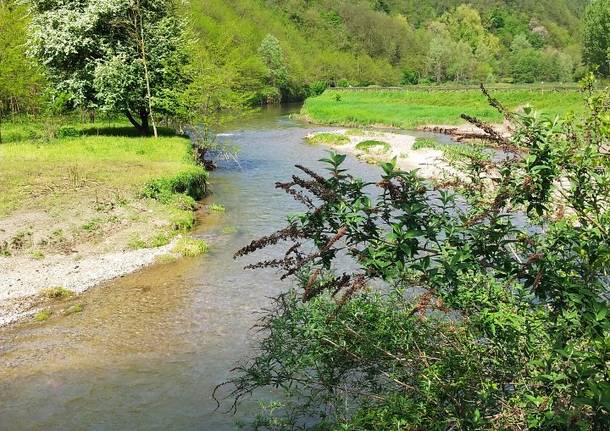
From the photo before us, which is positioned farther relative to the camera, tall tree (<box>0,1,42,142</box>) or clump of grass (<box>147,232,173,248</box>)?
tall tree (<box>0,1,42,142</box>)

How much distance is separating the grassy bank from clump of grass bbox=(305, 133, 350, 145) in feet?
54.5

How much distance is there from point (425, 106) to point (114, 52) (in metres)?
47.4

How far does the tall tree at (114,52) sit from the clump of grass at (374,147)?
14.7 meters

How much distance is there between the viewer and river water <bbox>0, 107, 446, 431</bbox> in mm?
10711

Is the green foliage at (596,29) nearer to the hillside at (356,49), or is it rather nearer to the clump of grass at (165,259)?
the hillside at (356,49)

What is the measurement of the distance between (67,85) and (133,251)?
20021 mm

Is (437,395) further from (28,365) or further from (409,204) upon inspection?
(28,365)

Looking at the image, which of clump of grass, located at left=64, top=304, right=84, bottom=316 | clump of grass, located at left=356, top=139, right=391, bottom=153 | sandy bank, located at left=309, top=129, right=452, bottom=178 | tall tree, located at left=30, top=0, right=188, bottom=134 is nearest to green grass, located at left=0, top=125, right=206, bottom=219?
tall tree, located at left=30, top=0, right=188, bottom=134

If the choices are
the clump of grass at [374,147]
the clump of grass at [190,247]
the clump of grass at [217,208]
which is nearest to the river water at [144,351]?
the clump of grass at [190,247]

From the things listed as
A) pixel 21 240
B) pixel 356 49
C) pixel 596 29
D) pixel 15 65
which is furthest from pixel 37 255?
pixel 356 49

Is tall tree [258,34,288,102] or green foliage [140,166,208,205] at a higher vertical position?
tall tree [258,34,288,102]

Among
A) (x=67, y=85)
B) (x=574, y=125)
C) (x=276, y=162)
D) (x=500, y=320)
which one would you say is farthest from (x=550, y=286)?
(x=67, y=85)

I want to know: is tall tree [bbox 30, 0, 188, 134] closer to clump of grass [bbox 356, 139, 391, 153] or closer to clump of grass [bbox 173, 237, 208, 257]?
clump of grass [bbox 356, 139, 391, 153]

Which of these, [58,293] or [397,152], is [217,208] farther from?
[397,152]
